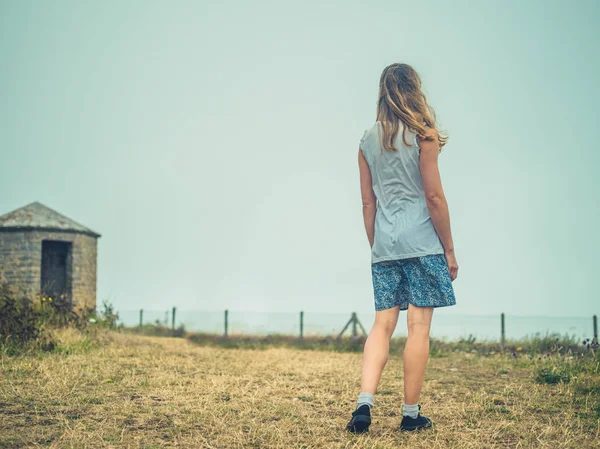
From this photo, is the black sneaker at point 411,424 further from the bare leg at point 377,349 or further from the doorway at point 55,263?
the doorway at point 55,263

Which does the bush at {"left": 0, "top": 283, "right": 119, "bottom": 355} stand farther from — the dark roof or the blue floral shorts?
the blue floral shorts

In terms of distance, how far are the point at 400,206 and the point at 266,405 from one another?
7.22ft

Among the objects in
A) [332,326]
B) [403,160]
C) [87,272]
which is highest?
[403,160]

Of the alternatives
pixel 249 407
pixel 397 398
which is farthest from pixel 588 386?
pixel 249 407

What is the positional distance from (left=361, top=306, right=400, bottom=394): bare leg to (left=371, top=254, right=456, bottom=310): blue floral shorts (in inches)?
2.9

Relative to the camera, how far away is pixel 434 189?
3.60 metres

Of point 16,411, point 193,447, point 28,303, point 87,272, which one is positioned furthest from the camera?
point 87,272

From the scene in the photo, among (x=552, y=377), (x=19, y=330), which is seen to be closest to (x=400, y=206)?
(x=552, y=377)

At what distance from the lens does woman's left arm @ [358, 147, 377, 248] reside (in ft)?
12.9

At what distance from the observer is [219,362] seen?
26.4 feet

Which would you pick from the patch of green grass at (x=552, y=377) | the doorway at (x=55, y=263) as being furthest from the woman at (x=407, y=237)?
the doorway at (x=55, y=263)

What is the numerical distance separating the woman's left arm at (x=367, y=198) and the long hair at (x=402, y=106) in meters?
0.27

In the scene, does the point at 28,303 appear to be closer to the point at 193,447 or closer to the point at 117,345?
the point at 117,345

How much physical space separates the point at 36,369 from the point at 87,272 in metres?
10.4
